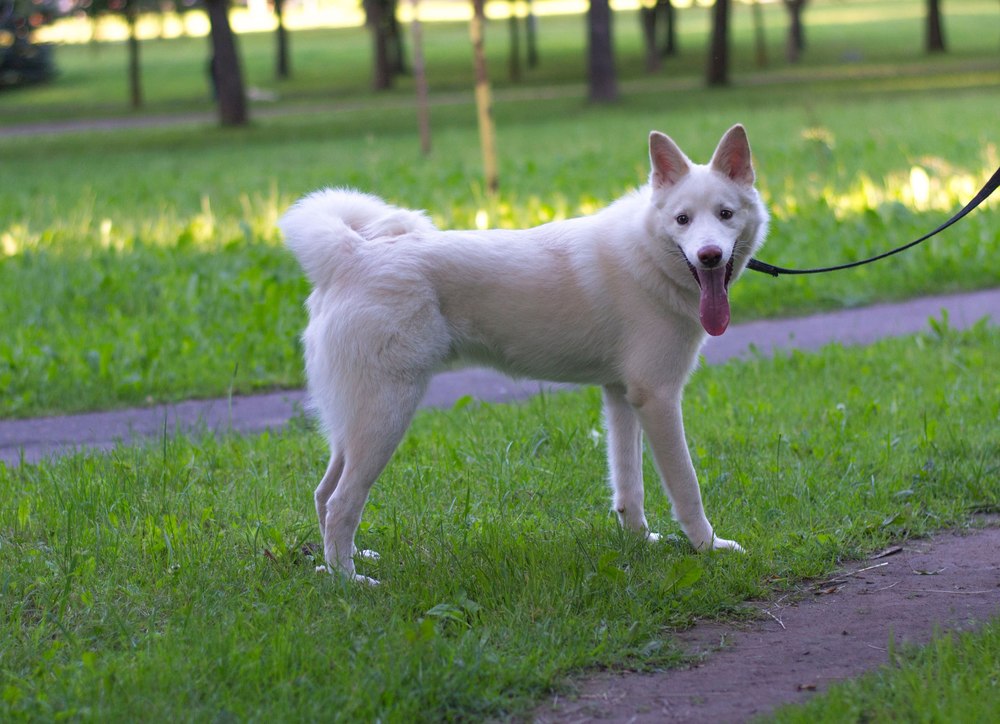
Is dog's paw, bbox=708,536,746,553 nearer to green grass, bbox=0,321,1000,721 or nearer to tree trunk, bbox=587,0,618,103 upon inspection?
green grass, bbox=0,321,1000,721

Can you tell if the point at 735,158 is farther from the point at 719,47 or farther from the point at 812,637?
the point at 719,47

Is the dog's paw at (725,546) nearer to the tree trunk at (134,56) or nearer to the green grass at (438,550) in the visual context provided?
the green grass at (438,550)

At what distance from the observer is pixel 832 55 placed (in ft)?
168

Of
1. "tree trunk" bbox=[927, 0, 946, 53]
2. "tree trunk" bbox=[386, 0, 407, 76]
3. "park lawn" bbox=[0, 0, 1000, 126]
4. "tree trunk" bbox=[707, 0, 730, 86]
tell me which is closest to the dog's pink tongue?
"tree trunk" bbox=[707, 0, 730, 86]

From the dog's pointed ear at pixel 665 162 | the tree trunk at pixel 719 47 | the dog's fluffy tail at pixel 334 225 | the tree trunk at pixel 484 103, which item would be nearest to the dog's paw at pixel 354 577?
the dog's fluffy tail at pixel 334 225

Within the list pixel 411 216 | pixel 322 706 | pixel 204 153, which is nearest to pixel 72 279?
pixel 411 216

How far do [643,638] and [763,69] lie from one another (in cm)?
4497

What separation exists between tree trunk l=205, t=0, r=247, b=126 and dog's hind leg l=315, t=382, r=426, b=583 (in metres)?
27.9

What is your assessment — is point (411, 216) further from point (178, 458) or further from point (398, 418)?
point (178, 458)

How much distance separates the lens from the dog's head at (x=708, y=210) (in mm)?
4527

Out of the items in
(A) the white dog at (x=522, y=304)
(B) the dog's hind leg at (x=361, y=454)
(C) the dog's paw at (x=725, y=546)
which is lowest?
(C) the dog's paw at (x=725, y=546)

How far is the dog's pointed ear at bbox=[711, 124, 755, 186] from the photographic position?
4.57m

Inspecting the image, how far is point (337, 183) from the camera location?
16.9 m

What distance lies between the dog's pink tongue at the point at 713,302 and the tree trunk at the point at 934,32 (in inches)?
1864
